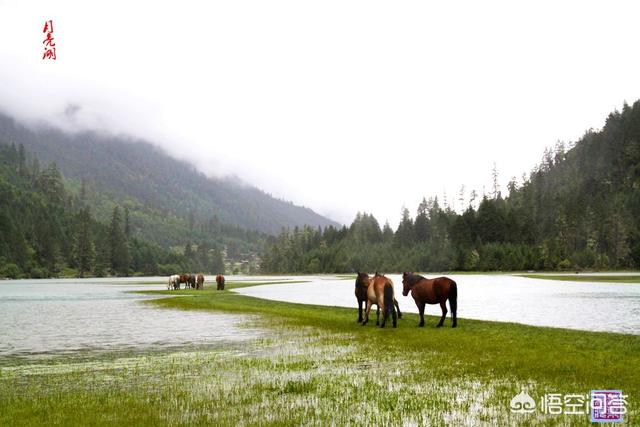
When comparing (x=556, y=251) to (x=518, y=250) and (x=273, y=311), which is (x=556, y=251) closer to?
(x=518, y=250)

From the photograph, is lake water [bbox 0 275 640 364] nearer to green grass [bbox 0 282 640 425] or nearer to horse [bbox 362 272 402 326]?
green grass [bbox 0 282 640 425]

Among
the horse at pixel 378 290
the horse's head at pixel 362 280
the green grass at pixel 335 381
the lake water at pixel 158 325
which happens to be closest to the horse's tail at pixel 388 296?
the horse at pixel 378 290

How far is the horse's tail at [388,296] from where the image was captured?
3048 centimetres

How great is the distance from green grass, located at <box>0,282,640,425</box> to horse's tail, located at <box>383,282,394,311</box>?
4674mm

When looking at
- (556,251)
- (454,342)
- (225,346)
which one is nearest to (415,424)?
(454,342)

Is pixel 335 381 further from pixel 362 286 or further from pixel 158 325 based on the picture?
pixel 158 325

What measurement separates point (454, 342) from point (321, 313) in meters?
18.5

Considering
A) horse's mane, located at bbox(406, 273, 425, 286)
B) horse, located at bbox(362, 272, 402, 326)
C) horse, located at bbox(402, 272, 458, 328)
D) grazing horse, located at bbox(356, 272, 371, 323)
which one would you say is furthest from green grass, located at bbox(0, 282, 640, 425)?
grazing horse, located at bbox(356, 272, 371, 323)

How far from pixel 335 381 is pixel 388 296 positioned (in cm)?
1570

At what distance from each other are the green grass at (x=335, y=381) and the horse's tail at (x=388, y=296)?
15.3ft

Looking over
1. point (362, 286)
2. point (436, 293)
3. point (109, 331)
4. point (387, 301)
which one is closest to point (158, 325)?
point (109, 331)

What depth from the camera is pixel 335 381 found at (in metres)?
15.5

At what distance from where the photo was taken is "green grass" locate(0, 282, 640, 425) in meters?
11.8

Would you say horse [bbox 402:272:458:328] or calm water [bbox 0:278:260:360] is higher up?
horse [bbox 402:272:458:328]
